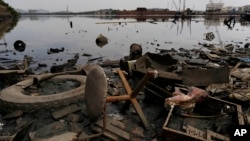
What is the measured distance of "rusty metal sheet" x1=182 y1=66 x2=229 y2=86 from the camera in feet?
25.4

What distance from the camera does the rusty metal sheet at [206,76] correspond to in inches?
305

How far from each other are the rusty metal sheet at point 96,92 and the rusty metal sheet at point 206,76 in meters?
3.68

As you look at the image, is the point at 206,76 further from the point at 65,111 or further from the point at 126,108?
the point at 65,111

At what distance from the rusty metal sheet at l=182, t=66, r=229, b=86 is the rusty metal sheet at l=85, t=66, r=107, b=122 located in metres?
3.68

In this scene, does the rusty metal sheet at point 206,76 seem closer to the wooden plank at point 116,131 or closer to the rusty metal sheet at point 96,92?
the wooden plank at point 116,131

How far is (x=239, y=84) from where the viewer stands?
848 cm

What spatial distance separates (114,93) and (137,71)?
4.37ft

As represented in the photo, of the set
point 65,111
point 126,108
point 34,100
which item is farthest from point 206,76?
point 34,100

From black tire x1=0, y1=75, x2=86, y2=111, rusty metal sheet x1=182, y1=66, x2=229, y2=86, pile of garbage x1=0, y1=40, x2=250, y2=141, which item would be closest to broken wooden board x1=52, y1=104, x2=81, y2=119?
pile of garbage x1=0, y1=40, x2=250, y2=141

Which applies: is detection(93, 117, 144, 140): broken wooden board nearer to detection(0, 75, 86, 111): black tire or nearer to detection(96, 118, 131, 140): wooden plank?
detection(96, 118, 131, 140): wooden plank

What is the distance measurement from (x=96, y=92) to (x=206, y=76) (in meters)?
4.42

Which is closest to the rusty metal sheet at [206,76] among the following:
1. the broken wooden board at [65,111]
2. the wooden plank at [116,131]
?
the wooden plank at [116,131]

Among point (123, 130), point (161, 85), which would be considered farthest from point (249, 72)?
point (123, 130)

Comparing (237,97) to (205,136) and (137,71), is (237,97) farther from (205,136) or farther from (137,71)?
(137,71)
